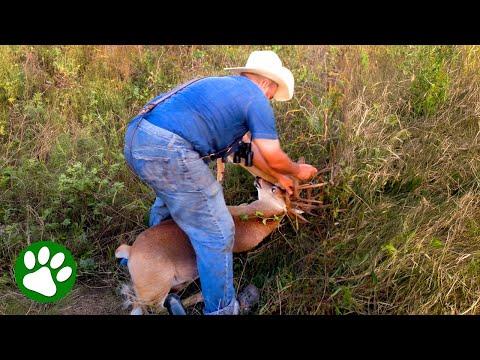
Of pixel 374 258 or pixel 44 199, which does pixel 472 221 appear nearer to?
pixel 374 258

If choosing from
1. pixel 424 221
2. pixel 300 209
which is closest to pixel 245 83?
pixel 300 209

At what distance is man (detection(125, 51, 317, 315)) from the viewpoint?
3.39 meters

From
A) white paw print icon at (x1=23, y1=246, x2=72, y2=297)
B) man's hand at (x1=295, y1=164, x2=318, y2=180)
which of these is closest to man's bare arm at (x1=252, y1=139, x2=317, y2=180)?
man's hand at (x1=295, y1=164, x2=318, y2=180)

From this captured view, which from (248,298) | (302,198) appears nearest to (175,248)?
(248,298)

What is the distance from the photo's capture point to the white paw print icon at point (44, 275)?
3754mm

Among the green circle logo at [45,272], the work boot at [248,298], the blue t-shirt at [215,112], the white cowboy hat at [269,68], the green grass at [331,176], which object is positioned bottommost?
the work boot at [248,298]

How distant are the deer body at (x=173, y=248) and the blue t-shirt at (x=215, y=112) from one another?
2.32 feet

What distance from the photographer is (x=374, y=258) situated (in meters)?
3.81

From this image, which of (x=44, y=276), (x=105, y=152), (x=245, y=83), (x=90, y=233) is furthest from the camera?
(x=105, y=152)

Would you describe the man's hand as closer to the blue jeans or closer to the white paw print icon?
the blue jeans

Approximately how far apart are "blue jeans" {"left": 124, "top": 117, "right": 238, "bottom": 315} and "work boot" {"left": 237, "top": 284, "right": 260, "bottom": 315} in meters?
0.22

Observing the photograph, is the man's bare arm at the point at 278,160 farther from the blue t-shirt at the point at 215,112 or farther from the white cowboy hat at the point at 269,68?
the white cowboy hat at the point at 269,68

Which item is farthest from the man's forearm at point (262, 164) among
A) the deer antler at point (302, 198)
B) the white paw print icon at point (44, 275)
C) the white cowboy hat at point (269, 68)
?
the white paw print icon at point (44, 275)

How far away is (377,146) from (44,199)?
2825mm
